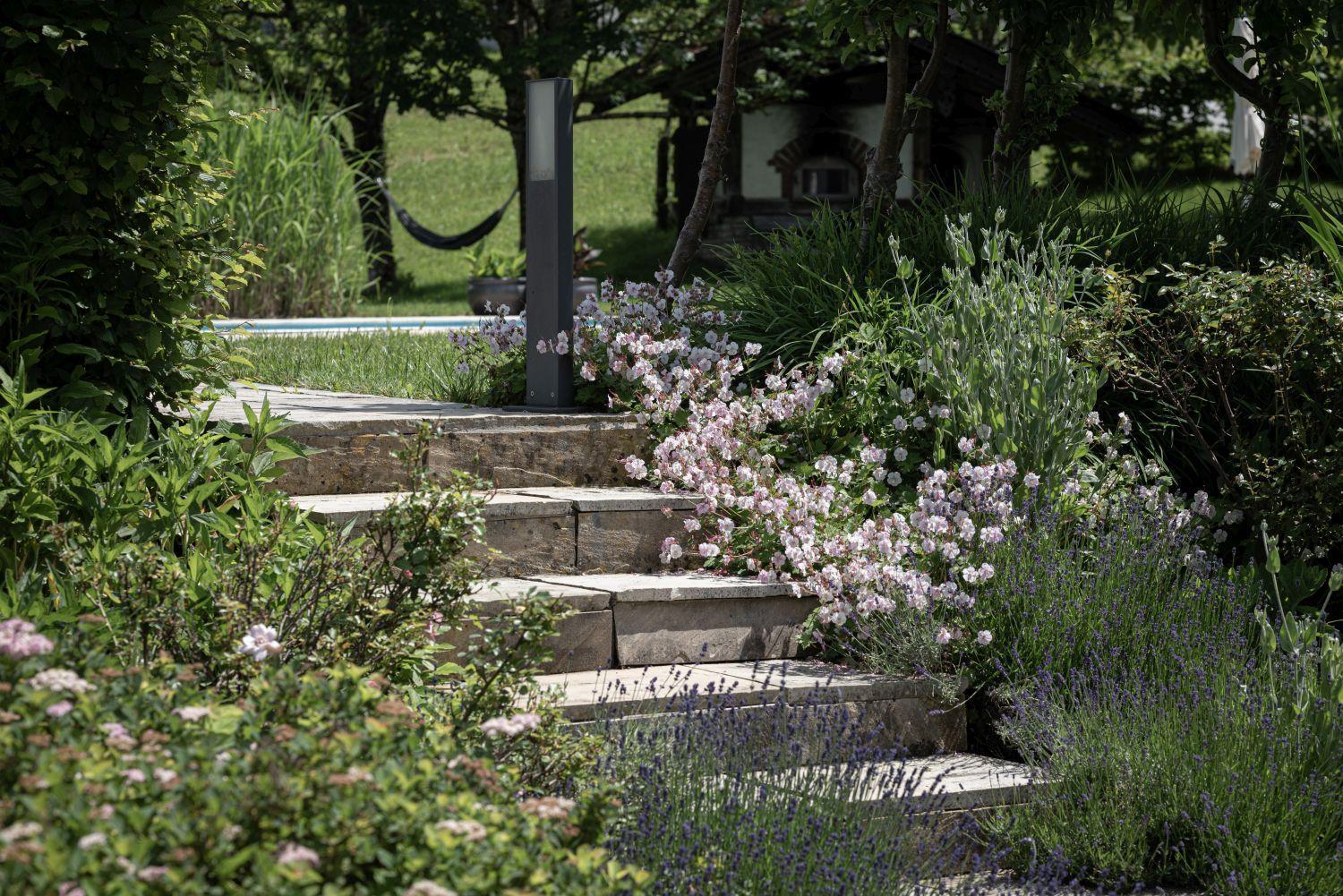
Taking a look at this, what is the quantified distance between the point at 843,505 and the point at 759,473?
0.30m

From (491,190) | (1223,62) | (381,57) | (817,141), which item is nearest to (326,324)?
A: (1223,62)

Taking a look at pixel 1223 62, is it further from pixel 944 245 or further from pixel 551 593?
pixel 551 593

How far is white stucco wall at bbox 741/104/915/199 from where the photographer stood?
17130mm

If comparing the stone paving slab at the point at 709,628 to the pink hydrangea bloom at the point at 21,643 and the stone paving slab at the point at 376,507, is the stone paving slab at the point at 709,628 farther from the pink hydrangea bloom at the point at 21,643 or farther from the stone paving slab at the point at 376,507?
the pink hydrangea bloom at the point at 21,643

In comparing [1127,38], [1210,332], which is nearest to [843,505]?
[1210,332]

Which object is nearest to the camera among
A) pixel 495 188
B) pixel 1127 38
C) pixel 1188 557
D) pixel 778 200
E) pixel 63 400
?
pixel 63 400

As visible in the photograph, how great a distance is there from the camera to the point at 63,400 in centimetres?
341

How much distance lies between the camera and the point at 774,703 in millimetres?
3385

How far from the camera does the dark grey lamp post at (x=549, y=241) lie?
4.97 metres

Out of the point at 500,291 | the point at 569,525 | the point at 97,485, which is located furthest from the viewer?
the point at 500,291

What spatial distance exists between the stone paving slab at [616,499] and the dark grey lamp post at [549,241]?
25.1 inches

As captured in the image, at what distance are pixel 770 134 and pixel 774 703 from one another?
14.8m

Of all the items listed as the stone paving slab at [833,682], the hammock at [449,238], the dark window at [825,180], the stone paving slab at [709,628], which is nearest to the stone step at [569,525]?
the stone paving slab at [709,628]

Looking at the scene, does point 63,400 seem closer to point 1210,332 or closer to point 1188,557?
point 1188,557
